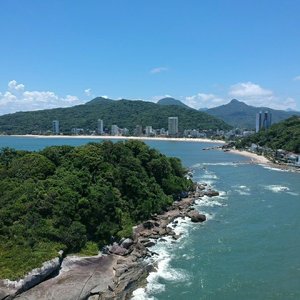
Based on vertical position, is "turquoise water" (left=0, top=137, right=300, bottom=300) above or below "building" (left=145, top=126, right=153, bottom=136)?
below

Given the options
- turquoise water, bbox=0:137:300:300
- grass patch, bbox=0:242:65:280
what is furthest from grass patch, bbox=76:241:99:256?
turquoise water, bbox=0:137:300:300

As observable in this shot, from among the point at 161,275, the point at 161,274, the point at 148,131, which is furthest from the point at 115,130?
the point at 161,275

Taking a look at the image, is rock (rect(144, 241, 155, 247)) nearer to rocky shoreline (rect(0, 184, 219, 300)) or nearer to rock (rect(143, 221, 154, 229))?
rocky shoreline (rect(0, 184, 219, 300))

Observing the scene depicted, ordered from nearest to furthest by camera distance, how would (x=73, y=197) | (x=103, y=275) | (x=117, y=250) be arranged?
(x=103, y=275)
(x=117, y=250)
(x=73, y=197)

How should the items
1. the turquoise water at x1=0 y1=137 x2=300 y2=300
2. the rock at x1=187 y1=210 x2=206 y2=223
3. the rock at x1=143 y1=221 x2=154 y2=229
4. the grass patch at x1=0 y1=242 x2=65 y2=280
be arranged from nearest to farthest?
the grass patch at x1=0 y1=242 x2=65 y2=280 → the turquoise water at x1=0 y1=137 x2=300 y2=300 → the rock at x1=143 y1=221 x2=154 y2=229 → the rock at x1=187 y1=210 x2=206 y2=223

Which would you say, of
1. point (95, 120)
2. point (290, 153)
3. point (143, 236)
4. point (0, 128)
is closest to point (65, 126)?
point (95, 120)

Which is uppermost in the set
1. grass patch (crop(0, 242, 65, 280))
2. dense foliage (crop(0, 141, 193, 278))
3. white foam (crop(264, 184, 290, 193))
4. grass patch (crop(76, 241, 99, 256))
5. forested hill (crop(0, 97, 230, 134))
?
forested hill (crop(0, 97, 230, 134))

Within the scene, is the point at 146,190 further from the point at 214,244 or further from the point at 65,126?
the point at 65,126

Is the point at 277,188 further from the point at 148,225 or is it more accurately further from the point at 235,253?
the point at 235,253
